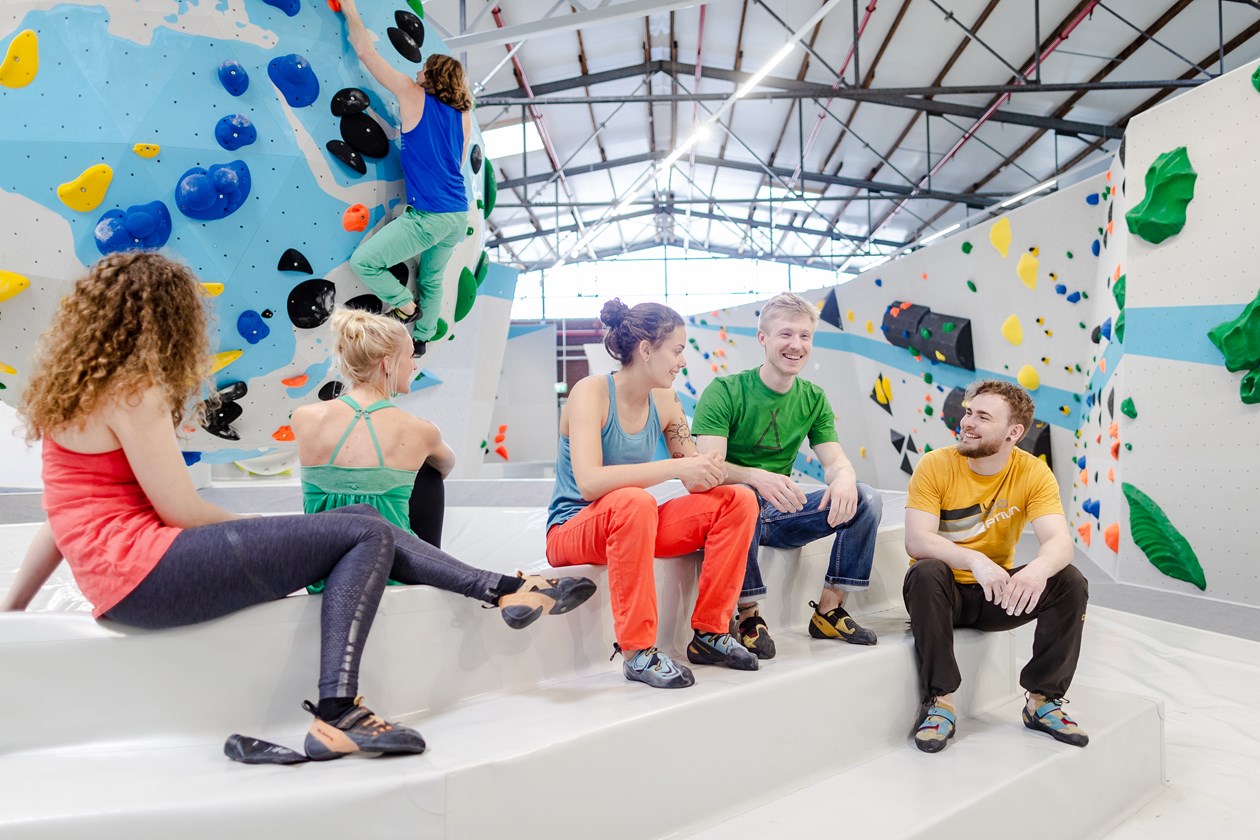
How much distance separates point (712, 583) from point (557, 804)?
70 centimetres

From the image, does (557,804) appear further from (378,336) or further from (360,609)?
(378,336)

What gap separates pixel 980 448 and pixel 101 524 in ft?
6.41

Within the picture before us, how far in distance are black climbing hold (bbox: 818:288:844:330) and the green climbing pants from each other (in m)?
6.31

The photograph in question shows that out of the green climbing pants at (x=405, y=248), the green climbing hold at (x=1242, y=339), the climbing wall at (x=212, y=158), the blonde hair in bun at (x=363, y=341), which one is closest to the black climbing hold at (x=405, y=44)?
the climbing wall at (x=212, y=158)

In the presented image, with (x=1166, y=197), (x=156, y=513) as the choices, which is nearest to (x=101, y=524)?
(x=156, y=513)

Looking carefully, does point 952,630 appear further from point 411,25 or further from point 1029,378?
point 1029,378

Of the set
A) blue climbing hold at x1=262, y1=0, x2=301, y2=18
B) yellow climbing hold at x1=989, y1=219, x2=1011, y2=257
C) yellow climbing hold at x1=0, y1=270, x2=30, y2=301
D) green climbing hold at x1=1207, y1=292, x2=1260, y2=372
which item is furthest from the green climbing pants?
yellow climbing hold at x1=989, y1=219, x2=1011, y2=257

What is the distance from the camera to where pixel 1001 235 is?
5.89 meters

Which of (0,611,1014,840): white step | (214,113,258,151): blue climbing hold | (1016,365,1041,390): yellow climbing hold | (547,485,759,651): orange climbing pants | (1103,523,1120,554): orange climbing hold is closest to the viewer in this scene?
(0,611,1014,840): white step

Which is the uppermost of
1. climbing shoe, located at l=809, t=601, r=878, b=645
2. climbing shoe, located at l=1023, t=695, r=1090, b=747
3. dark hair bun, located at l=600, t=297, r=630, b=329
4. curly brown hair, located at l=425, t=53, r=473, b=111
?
curly brown hair, located at l=425, t=53, r=473, b=111

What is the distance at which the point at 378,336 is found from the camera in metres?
1.99

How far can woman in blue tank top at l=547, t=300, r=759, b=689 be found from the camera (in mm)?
1926

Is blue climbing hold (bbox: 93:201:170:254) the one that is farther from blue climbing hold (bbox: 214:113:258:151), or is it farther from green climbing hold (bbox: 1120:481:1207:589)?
green climbing hold (bbox: 1120:481:1207:589)

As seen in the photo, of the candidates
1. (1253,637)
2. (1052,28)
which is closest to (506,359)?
(1052,28)
